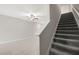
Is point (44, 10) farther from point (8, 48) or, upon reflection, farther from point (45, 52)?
point (8, 48)

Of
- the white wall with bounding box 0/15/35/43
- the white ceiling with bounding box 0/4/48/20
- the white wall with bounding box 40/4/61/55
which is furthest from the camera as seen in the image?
the white wall with bounding box 40/4/61/55

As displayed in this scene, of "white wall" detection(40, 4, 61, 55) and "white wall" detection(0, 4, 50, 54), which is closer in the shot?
"white wall" detection(0, 4, 50, 54)

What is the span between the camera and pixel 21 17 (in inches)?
55.3

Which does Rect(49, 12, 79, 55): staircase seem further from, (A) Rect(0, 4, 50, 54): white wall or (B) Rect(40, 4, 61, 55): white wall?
(A) Rect(0, 4, 50, 54): white wall

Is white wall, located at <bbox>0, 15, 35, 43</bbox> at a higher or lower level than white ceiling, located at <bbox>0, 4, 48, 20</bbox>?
lower

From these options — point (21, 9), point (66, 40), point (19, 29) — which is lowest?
point (66, 40)

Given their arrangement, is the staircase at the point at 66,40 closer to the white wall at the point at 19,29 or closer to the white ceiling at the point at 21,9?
the white wall at the point at 19,29

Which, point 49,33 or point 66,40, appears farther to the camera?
point 49,33

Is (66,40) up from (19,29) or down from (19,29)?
down

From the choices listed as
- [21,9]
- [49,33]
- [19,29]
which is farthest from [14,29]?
[49,33]

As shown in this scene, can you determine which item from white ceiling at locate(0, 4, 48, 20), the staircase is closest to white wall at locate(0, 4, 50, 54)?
white ceiling at locate(0, 4, 48, 20)

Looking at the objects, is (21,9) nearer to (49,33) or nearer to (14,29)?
(14,29)

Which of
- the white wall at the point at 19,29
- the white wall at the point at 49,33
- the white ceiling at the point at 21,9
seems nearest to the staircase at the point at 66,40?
the white wall at the point at 49,33
